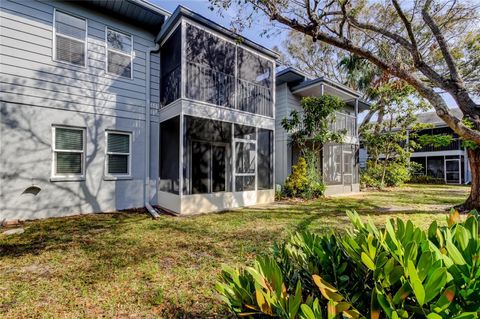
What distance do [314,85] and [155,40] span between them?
7.79m

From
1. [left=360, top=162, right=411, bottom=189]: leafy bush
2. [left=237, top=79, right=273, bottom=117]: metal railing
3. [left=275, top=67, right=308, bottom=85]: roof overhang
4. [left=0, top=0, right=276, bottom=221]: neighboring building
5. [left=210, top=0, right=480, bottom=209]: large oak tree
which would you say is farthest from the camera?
[left=360, top=162, right=411, bottom=189]: leafy bush

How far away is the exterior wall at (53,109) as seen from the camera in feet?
21.6

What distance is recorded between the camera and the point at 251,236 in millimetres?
5484

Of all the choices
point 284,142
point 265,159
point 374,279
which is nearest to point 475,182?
point 265,159

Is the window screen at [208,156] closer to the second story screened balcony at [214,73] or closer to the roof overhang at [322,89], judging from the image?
the second story screened balcony at [214,73]

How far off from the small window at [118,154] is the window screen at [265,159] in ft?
16.1

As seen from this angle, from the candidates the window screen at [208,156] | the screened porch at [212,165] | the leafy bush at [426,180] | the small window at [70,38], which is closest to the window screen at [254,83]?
the screened porch at [212,165]

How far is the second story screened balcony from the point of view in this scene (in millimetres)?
7949

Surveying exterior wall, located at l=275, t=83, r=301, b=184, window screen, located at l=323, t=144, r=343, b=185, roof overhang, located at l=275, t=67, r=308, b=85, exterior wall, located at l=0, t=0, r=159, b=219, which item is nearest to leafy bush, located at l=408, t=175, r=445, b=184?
window screen, located at l=323, t=144, r=343, b=185

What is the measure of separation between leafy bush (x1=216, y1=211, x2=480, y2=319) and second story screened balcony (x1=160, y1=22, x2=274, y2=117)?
272 inches

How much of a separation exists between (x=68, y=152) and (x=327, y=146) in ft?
42.2

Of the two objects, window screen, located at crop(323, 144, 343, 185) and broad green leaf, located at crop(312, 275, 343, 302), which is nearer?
broad green leaf, located at crop(312, 275, 343, 302)

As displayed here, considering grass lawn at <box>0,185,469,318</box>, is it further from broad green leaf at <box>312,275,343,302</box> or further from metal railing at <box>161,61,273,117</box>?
metal railing at <box>161,61,273,117</box>

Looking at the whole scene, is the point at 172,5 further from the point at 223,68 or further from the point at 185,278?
the point at 185,278
